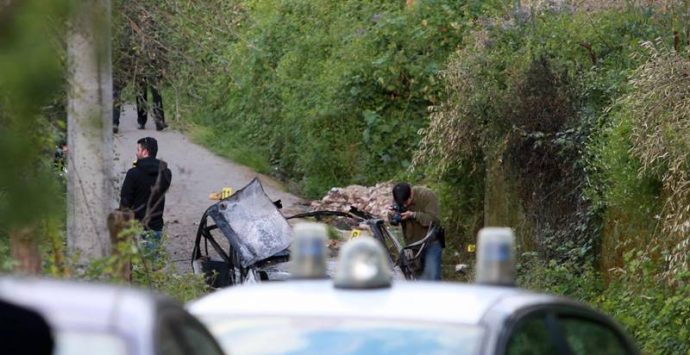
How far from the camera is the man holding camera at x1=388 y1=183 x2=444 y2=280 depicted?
14148 millimetres

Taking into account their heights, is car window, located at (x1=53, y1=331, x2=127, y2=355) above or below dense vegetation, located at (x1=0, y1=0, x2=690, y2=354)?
below

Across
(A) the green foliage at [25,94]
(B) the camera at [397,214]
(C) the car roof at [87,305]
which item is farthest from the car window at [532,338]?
(B) the camera at [397,214]

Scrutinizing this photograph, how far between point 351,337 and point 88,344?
1637 mm

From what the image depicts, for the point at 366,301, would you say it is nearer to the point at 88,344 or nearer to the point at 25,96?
the point at 25,96

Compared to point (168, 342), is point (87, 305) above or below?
above

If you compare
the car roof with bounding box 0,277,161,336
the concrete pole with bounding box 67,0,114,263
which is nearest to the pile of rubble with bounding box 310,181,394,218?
the concrete pole with bounding box 67,0,114,263

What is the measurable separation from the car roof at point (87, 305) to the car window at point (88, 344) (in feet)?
0.07

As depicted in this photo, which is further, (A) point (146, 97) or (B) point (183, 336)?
(A) point (146, 97)

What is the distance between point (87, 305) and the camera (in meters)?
3.63

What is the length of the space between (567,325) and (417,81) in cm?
1525

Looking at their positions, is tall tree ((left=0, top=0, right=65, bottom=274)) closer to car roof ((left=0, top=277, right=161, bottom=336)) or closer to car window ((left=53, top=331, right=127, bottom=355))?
car roof ((left=0, top=277, right=161, bottom=336))

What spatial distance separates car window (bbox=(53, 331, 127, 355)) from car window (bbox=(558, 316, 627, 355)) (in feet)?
7.26

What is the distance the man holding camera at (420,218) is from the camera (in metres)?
14.1

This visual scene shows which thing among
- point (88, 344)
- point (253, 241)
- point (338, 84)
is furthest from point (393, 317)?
point (338, 84)
